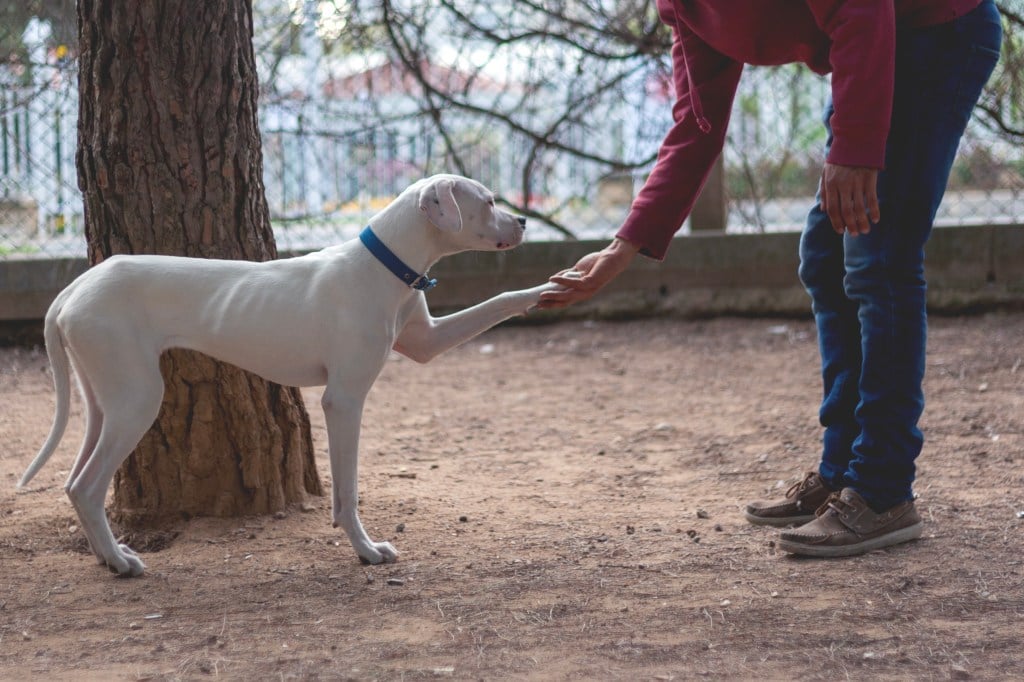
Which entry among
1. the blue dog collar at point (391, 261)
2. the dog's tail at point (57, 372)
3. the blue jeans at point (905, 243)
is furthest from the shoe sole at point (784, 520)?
the dog's tail at point (57, 372)

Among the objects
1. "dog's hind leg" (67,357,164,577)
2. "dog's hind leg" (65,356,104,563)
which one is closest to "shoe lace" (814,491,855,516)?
"dog's hind leg" (67,357,164,577)

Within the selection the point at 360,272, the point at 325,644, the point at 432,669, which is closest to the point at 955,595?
the point at 432,669

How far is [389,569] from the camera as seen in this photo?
9.97 feet

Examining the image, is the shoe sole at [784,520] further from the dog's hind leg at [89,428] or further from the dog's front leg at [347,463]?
the dog's hind leg at [89,428]

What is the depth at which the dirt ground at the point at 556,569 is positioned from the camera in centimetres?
241

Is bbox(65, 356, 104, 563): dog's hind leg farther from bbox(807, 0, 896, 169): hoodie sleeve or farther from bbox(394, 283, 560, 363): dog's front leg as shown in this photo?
bbox(807, 0, 896, 169): hoodie sleeve

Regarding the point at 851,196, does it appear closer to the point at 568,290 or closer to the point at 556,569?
the point at 568,290

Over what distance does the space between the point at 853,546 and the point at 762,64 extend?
4.36 feet

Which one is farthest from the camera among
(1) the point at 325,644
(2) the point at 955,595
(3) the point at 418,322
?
(3) the point at 418,322

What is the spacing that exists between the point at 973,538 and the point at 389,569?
5.35 feet

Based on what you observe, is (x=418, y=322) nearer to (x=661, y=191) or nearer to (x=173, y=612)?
(x=661, y=191)

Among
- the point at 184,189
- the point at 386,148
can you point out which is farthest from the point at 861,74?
the point at 386,148

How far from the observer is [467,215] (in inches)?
121

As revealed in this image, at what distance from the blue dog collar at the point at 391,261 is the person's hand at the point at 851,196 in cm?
106
